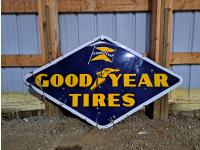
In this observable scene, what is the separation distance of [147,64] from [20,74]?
163cm

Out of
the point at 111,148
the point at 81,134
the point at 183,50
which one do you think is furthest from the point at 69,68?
the point at 183,50

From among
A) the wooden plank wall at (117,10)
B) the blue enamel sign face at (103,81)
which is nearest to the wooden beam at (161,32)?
the wooden plank wall at (117,10)

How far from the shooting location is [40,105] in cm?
347

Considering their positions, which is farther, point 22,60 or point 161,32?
point 22,60

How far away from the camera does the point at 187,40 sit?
3.23 metres

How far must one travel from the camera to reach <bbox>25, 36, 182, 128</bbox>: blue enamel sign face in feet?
10.4

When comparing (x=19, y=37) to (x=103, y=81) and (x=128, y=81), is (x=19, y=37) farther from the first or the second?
(x=128, y=81)

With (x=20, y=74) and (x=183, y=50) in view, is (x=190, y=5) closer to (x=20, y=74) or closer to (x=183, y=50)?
(x=183, y=50)

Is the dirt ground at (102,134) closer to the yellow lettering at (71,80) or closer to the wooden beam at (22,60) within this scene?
the yellow lettering at (71,80)

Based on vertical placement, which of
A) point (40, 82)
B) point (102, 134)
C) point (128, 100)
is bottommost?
point (102, 134)

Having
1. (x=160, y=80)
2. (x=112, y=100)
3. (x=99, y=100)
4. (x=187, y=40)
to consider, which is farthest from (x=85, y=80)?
(x=187, y=40)

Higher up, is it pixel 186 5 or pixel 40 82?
pixel 186 5

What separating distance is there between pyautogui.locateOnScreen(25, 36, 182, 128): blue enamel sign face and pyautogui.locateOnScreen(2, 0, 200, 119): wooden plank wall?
185mm

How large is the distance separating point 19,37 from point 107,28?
3.63 ft
